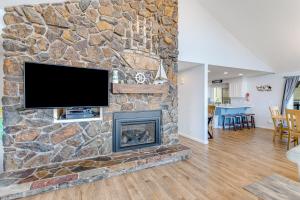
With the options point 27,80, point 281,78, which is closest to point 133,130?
point 27,80

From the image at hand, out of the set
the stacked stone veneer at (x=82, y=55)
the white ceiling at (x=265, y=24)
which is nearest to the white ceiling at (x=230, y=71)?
the white ceiling at (x=265, y=24)

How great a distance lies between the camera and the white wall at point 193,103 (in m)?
4.51

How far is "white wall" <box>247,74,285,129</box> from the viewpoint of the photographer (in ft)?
20.9

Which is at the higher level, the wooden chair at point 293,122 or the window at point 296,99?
the window at point 296,99

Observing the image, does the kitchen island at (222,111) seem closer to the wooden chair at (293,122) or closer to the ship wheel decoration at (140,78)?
the wooden chair at (293,122)

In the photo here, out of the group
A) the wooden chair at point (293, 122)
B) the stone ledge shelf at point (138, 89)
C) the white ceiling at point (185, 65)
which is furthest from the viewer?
the white ceiling at point (185, 65)

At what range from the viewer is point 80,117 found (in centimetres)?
288

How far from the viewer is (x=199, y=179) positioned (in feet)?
8.38

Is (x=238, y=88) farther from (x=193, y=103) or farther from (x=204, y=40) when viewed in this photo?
(x=204, y=40)

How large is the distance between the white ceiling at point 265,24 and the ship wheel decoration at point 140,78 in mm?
2965

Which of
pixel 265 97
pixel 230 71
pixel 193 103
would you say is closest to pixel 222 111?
pixel 230 71

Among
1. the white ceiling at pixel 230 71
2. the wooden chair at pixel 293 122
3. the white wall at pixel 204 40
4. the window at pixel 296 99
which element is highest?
the white wall at pixel 204 40

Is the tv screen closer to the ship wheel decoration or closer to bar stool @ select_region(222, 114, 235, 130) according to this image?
the ship wheel decoration

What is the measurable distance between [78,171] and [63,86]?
4.51ft
